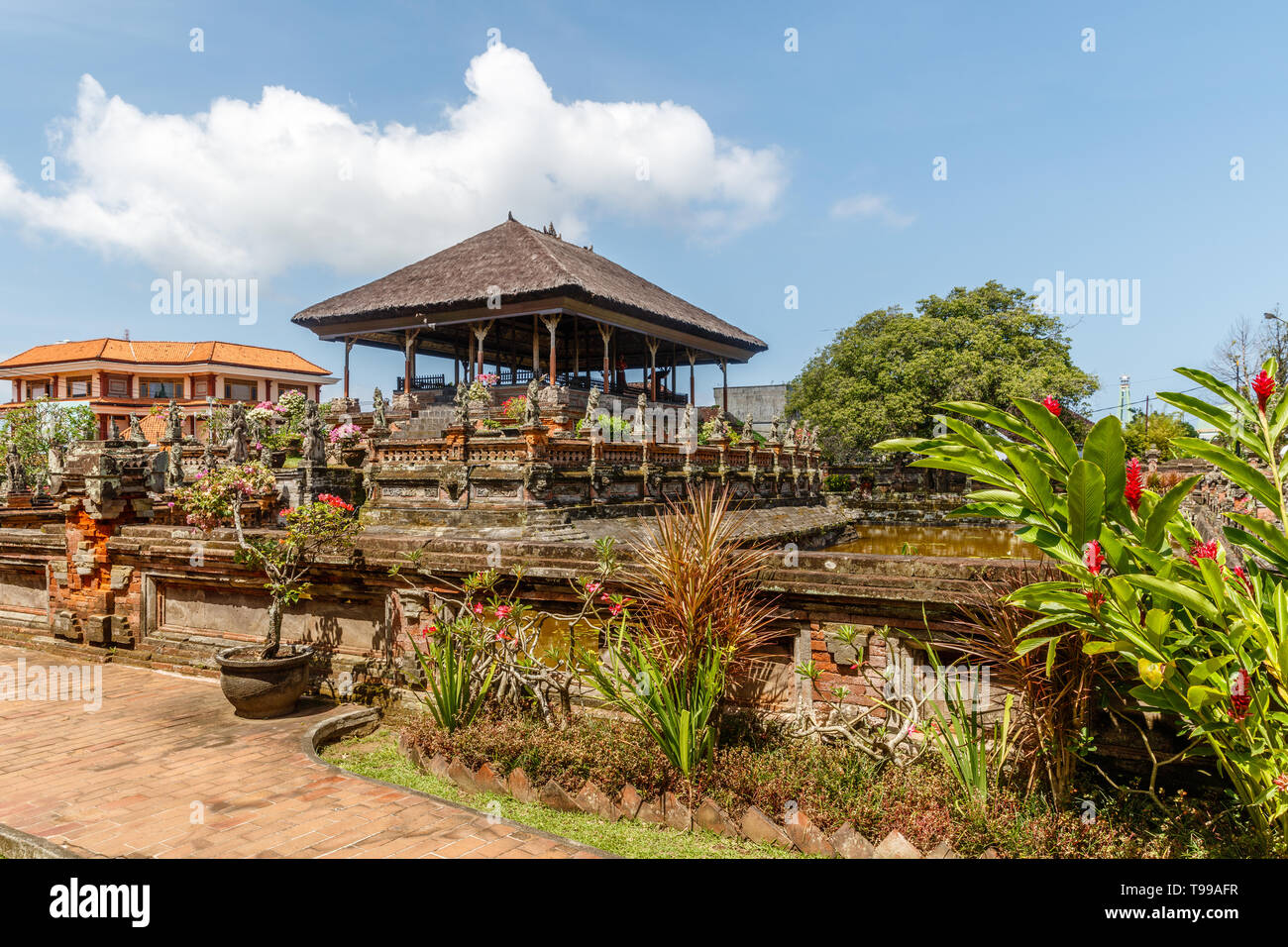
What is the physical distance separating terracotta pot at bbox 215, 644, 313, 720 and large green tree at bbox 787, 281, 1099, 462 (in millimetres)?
26236

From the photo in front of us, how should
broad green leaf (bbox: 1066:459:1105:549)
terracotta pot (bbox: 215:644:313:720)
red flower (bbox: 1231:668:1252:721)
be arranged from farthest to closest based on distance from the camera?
1. terracotta pot (bbox: 215:644:313:720)
2. broad green leaf (bbox: 1066:459:1105:549)
3. red flower (bbox: 1231:668:1252:721)

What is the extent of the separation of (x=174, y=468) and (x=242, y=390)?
29758 mm

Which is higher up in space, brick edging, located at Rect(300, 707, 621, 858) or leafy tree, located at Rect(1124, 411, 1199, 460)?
leafy tree, located at Rect(1124, 411, 1199, 460)

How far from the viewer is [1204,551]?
3.19 m

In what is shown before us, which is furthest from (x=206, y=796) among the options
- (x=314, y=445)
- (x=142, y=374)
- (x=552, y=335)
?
(x=142, y=374)

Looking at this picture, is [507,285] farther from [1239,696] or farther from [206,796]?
[1239,696]

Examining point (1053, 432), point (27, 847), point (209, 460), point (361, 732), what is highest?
point (209, 460)

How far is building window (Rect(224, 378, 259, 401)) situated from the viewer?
46.4m

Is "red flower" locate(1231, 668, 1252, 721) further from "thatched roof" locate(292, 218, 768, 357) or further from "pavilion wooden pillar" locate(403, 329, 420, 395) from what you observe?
"pavilion wooden pillar" locate(403, 329, 420, 395)

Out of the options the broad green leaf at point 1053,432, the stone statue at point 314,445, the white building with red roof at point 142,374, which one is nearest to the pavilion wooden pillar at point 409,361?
the stone statue at point 314,445

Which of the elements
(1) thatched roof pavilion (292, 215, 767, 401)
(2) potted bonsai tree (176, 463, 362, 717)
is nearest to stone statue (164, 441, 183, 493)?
(1) thatched roof pavilion (292, 215, 767, 401)

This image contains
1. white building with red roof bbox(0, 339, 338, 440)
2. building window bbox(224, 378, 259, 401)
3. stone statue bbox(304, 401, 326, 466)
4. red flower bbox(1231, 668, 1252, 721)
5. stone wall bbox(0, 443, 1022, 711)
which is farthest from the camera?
building window bbox(224, 378, 259, 401)
